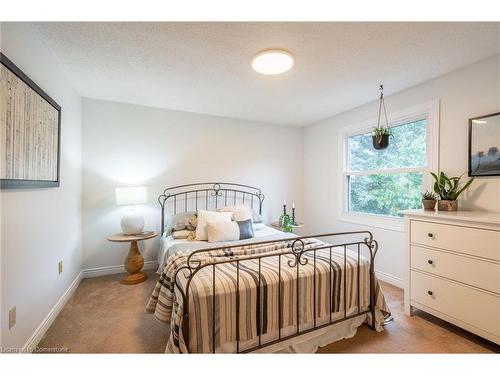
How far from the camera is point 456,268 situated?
70.2 inches

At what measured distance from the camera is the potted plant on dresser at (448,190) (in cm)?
206

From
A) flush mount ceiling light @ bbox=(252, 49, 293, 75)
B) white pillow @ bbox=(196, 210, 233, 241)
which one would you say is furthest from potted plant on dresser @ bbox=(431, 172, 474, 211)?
white pillow @ bbox=(196, 210, 233, 241)

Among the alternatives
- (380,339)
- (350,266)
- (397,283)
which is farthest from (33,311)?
(397,283)

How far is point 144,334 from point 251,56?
2.53 meters

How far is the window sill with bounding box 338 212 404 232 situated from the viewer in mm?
2781

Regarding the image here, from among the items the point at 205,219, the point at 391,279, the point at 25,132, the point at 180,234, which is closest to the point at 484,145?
the point at 391,279

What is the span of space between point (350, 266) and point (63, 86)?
10.6ft

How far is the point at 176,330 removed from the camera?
1.30 metres

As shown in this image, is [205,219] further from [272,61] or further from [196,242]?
[272,61]

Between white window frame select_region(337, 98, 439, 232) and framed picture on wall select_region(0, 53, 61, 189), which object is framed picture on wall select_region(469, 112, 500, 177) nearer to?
white window frame select_region(337, 98, 439, 232)

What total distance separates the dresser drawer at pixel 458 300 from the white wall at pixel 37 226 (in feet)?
10.1

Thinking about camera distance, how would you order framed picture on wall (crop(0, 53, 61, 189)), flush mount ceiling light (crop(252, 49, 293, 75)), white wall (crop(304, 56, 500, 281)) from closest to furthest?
framed picture on wall (crop(0, 53, 61, 189))
flush mount ceiling light (crop(252, 49, 293, 75))
white wall (crop(304, 56, 500, 281))

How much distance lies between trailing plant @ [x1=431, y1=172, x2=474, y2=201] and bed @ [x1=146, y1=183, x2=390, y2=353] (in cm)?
104
